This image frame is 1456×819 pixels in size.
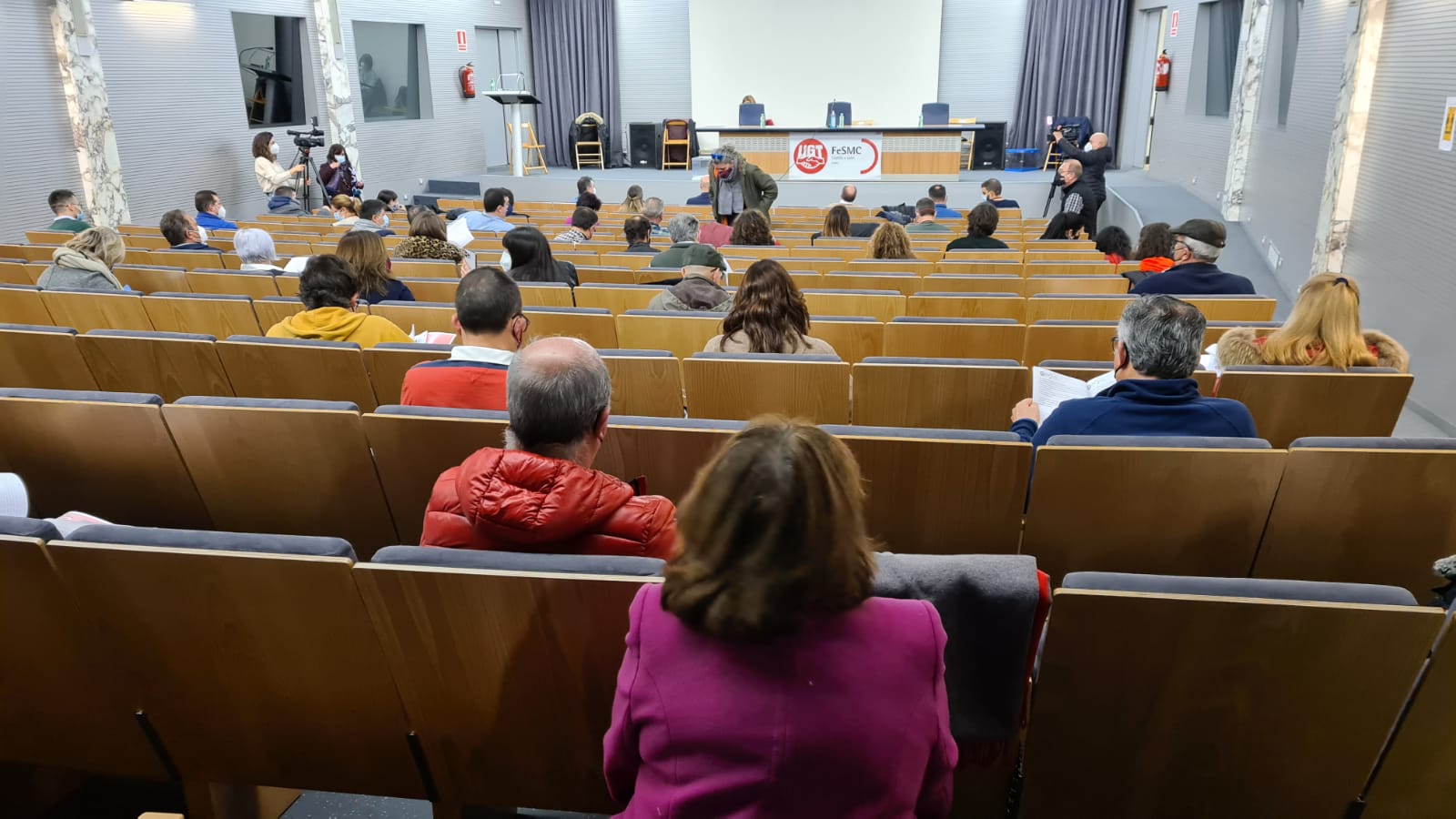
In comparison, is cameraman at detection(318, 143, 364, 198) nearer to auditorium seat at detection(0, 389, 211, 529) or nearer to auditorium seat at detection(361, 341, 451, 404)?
auditorium seat at detection(361, 341, 451, 404)

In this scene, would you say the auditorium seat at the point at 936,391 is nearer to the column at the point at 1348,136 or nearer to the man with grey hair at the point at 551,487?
the man with grey hair at the point at 551,487

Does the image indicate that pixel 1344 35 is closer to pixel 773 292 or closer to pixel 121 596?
pixel 773 292

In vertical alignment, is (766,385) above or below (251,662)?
above

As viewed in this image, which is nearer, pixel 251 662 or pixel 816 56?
pixel 251 662

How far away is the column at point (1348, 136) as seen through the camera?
566 centimetres

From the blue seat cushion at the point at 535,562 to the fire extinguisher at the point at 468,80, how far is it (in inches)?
553

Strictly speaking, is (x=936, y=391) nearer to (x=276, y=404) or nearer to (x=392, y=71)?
(x=276, y=404)

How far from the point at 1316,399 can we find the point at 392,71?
42.6 feet

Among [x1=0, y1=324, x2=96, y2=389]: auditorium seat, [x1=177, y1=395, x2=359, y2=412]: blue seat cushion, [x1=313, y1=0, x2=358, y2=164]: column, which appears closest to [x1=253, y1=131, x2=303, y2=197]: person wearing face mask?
[x1=313, y1=0, x2=358, y2=164]: column

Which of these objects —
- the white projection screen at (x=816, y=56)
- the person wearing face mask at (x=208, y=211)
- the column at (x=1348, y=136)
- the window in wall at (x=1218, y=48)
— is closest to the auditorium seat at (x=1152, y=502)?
the column at (x=1348, y=136)

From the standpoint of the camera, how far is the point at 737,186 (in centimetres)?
793

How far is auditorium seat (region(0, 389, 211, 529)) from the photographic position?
220 centimetres

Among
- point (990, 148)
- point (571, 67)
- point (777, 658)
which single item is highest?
point (571, 67)

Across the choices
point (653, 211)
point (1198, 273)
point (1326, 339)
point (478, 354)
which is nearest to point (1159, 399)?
point (1326, 339)
